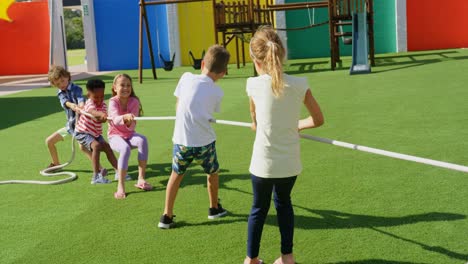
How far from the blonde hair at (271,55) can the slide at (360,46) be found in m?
11.4

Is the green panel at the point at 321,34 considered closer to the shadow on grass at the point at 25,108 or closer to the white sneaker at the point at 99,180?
the shadow on grass at the point at 25,108

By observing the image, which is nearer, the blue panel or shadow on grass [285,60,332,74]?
shadow on grass [285,60,332,74]

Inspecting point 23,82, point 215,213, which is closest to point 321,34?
point 23,82

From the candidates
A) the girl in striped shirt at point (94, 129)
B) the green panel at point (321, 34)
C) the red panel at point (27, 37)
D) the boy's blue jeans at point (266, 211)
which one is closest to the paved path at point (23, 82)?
the red panel at point (27, 37)

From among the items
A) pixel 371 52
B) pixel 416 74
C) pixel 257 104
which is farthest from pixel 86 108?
pixel 371 52

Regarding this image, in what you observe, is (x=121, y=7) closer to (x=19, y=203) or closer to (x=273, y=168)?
(x=19, y=203)

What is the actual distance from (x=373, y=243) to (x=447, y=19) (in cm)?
1892

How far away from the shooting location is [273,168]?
3.48 metres

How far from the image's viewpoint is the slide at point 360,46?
48.4 ft

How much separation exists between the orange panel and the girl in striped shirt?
680 inches

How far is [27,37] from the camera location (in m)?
22.8

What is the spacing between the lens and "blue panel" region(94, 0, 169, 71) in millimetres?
22875

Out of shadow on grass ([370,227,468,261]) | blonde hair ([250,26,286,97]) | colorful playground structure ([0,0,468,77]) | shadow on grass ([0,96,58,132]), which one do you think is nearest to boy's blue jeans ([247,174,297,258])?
blonde hair ([250,26,286,97])

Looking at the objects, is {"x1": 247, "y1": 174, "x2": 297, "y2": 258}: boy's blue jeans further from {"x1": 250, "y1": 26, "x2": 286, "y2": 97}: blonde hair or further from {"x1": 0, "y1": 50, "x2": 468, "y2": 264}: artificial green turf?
{"x1": 250, "y1": 26, "x2": 286, "y2": 97}: blonde hair
